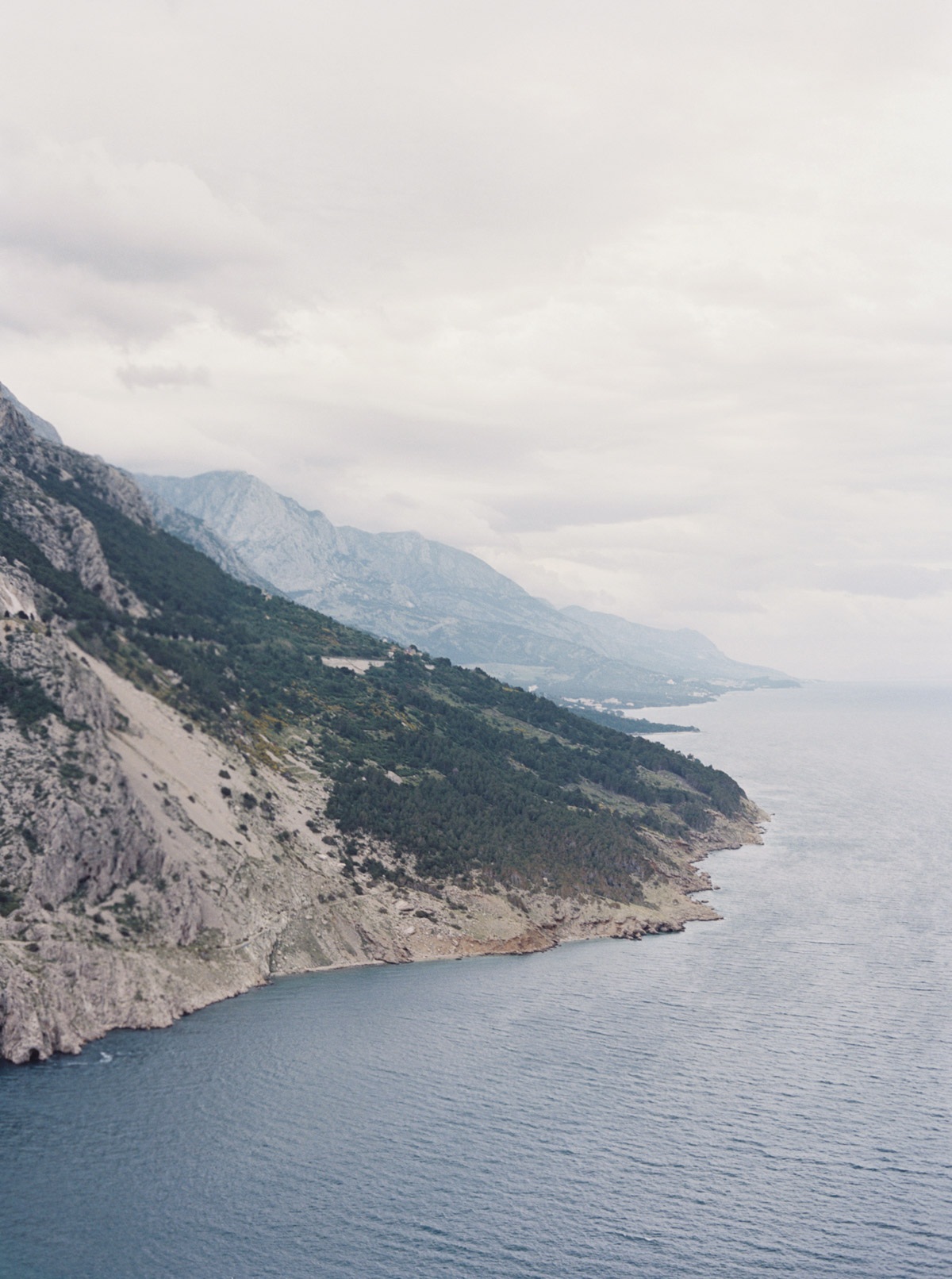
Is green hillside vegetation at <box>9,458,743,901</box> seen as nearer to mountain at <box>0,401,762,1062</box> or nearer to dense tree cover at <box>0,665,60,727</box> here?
mountain at <box>0,401,762,1062</box>

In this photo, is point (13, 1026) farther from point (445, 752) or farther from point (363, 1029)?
point (445, 752)

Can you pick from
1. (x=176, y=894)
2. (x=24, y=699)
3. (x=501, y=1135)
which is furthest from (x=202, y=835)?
(x=501, y=1135)

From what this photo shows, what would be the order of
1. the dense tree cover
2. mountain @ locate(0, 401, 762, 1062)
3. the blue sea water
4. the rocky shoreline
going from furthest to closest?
1. the dense tree cover
2. mountain @ locate(0, 401, 762, 1062)
3. the rocky shoreline
4. the blue sea water

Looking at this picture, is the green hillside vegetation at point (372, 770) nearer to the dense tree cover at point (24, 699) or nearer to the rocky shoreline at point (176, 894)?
the rocky shoreline at point (176, 894)

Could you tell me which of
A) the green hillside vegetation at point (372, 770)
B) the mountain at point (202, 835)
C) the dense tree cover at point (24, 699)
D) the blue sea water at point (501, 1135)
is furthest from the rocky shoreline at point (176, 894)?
the blue sea water at point (501, 1135)

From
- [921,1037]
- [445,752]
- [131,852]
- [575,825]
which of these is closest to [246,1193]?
[131,852]

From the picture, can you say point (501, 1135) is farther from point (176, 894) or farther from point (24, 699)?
point (24, 699)

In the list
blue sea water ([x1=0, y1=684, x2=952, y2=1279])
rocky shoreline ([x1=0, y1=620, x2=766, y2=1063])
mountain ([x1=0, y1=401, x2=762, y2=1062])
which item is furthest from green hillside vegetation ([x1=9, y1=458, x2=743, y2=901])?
blue sea water ([x1=0, y1=684, x2=952, y2=1279])
